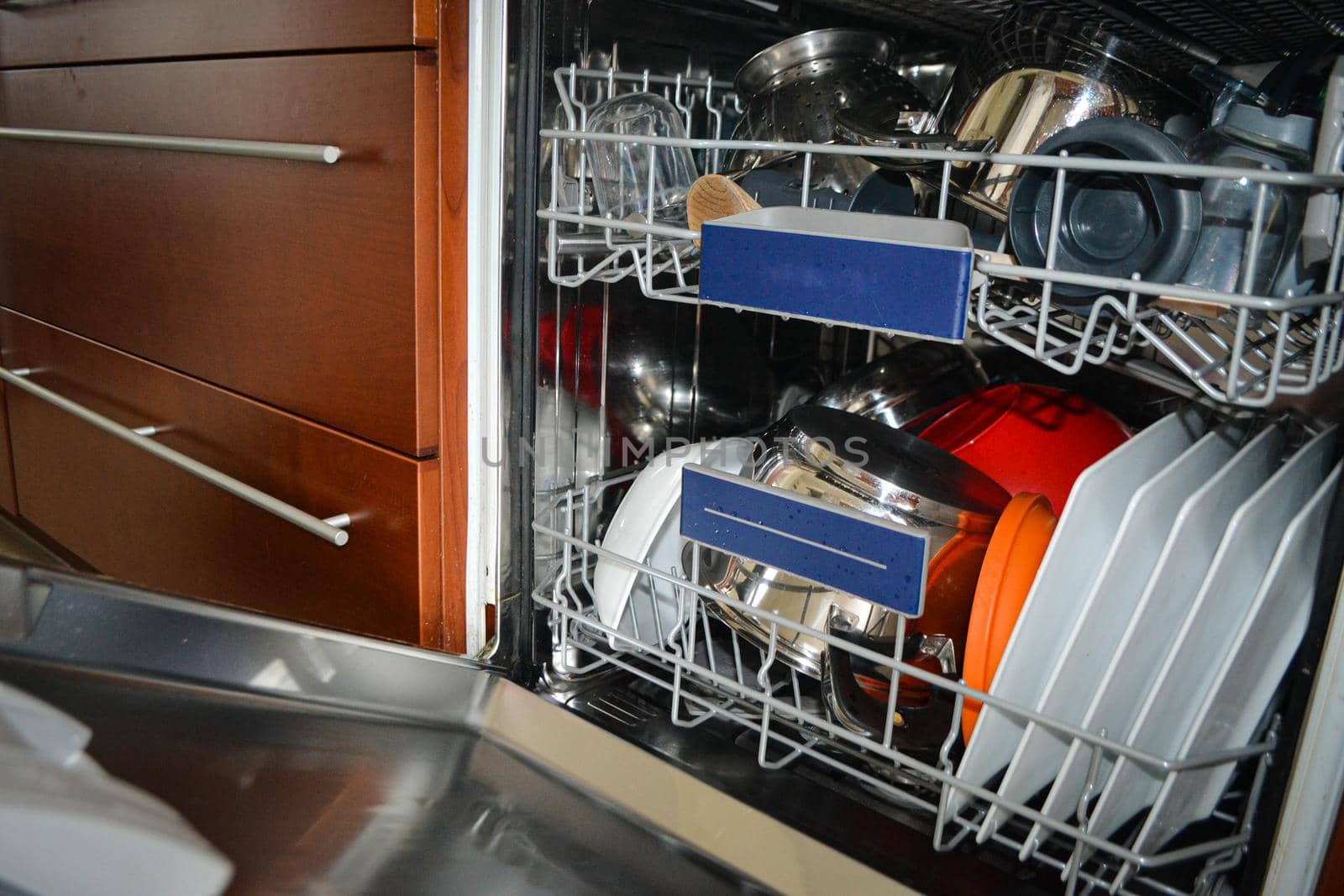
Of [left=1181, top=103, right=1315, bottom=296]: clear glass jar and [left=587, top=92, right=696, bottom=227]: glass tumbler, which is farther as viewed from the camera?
[left=587, top=92, right=696, bottom=227]: glass tumbler

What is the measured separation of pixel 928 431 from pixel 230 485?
0.66 m

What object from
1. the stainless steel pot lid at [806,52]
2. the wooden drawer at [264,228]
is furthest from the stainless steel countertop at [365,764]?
the stainless steel pot lid at [806,52]

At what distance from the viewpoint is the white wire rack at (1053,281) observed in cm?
48

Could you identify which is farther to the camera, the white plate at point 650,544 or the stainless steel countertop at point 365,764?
the white plate at point 650,544

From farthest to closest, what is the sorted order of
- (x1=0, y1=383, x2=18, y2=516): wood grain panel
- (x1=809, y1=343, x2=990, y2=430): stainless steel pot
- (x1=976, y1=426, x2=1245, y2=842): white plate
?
(x1=0, y1=383, x2=18, y2=516): wood grain panel → (x1=809, y1=343, x2=990, y2=430): stainless steel pot → (x1=976, y1=426, x2=1245, y2=842): white plate

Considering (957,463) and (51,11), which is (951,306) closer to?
(957,463)

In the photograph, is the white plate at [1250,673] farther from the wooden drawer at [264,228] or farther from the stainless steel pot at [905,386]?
the wooden drawer at [264,228]

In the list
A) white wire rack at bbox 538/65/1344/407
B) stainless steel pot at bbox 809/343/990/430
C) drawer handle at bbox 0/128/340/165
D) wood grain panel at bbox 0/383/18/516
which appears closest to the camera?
white wire rack at bbox 538/65/1344/407

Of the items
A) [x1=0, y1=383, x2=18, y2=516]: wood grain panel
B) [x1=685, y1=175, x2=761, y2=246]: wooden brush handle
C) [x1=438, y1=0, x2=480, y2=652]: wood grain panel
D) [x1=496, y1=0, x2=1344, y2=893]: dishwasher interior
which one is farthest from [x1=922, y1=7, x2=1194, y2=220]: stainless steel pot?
[x1=0, y1=383, x2=18, y2=516]: wood grain panel

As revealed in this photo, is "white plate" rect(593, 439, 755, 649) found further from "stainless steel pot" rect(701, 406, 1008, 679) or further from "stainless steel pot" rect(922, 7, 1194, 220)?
"stainless steel pot" rect(922, 7, 1194, 220)

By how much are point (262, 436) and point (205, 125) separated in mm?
310

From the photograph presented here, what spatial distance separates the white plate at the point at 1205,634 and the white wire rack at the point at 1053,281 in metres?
0.07

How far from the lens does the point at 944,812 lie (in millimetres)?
624

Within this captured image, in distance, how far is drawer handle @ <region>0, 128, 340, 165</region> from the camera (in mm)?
810
